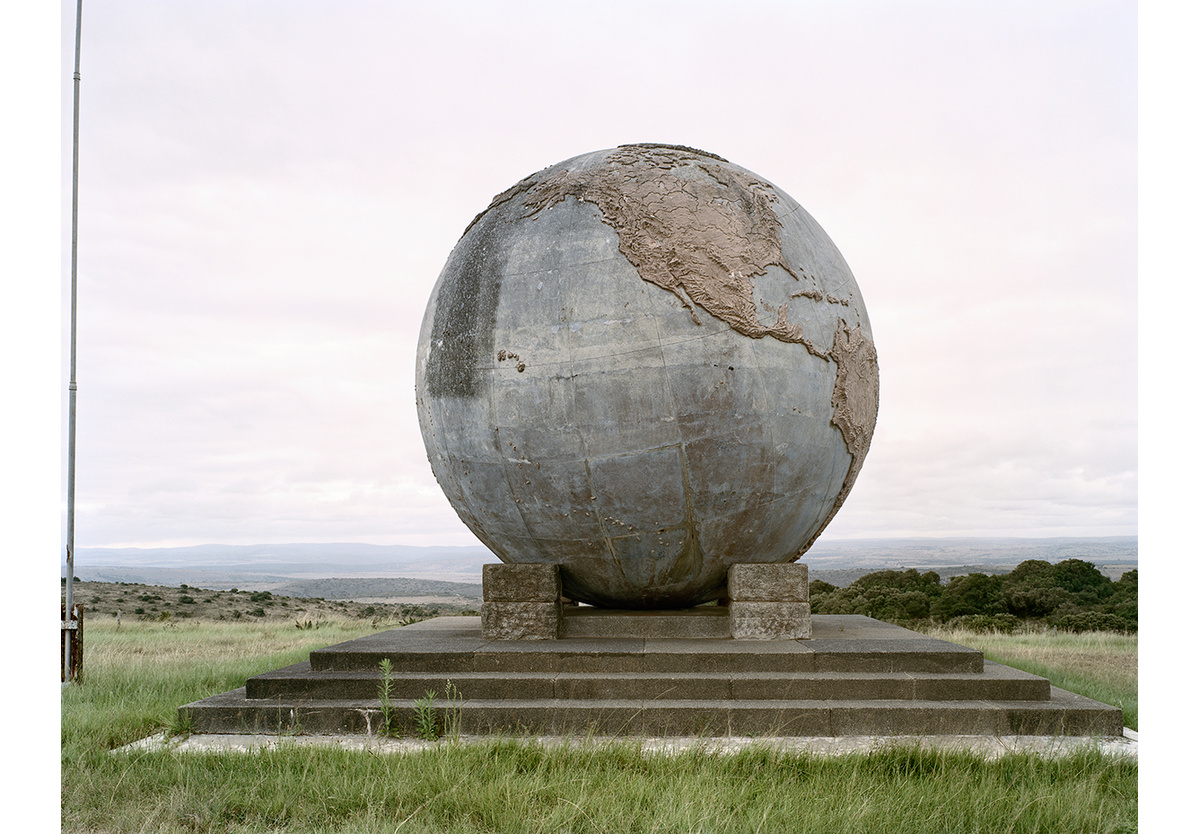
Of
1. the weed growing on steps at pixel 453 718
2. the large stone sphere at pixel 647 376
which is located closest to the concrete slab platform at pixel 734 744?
the weed growing on steps at pixel 453 718

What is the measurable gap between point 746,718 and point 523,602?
Result: 2.30 m

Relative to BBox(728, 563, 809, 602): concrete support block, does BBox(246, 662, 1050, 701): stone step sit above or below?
below

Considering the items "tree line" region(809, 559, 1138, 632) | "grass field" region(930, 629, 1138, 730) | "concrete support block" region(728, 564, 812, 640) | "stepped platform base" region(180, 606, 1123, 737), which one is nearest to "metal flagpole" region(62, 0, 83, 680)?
"stepped platform base" region(180, 606, 1123, 737)

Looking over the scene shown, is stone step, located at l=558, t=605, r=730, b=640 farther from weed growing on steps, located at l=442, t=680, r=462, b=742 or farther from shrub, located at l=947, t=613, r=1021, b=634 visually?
shrub, located at l=947, t=613, r=1021, b=634

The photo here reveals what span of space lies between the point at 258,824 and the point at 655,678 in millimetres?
3128

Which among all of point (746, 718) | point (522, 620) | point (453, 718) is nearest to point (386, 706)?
point (453, 718)

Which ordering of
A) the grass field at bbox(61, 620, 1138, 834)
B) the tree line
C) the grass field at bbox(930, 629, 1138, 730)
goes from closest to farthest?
the grass field at bbox(61, 620, 1138, 834) < the grass field at bbox(930, 629, 1138, 730) < the tree line

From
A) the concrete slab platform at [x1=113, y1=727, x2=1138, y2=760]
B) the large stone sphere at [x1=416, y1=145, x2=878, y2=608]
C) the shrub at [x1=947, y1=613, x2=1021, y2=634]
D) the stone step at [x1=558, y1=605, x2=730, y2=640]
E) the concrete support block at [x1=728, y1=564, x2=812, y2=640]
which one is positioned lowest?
the shrub at [x1=947, y1=613, x2=1021, y2=634]

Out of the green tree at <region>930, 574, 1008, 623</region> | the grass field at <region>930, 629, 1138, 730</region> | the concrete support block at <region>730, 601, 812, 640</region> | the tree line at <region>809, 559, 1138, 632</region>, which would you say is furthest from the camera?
the green tree at <region>930, 574, 1008, 623</region>

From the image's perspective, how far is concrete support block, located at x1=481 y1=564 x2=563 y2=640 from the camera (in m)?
7.95

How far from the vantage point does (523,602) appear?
315 inches

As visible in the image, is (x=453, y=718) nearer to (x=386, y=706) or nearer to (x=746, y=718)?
(x=386, y=706)

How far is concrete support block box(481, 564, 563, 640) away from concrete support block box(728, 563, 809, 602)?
1.56 meters

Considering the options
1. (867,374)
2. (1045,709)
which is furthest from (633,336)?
(1045,709)
